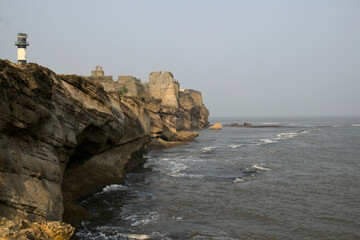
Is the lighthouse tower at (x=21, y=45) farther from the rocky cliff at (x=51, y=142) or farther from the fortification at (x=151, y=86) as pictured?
the rocky cliff at (x=51, y=142)

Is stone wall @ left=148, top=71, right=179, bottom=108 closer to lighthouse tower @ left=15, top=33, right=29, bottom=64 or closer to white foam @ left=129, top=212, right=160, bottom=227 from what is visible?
lighthouse tower @ left=15, top=33, right=29, bottom=64

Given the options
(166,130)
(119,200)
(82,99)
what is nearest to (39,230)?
(82,99)

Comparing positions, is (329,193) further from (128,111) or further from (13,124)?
(13,124)

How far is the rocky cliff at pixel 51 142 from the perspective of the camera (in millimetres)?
8195

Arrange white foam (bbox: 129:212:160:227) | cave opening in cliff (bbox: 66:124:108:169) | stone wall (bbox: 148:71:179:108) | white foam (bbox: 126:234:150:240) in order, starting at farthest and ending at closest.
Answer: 1. stone wall (bbox: 148:71:179:108)
2. cave opening in cliff (bbox: 66:124:108:169)
3. white foam (bbox: 129:212:160:227)
4. white foam (bbox: 126:234:150:240)

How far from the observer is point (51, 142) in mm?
10195

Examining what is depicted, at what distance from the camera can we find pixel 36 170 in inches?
359

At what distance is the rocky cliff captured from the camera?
8195 millimetres

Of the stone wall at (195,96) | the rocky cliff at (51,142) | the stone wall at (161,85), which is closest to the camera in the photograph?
the rocky cliff at (51,142)

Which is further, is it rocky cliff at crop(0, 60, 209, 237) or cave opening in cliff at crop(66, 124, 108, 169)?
cave opening in cliff at crop(66, 124, 108, 169)

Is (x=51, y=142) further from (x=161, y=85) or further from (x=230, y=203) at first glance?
(x=161, y=85)

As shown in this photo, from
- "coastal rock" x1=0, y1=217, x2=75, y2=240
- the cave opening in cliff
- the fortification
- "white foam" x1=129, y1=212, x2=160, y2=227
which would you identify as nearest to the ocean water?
"white foam" x1=129, y1=212, x2=160, y2=227

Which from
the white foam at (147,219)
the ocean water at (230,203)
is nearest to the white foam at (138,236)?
the ocean water at (230,203)

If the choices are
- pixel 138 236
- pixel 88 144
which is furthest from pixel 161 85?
pixel 138 236
